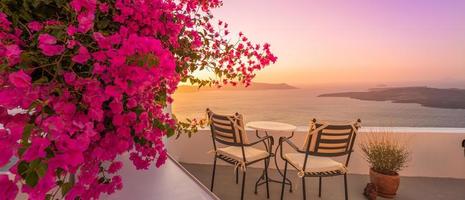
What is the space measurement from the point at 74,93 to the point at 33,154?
0.52ft

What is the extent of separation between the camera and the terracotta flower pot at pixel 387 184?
2.73m

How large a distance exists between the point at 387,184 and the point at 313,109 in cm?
507

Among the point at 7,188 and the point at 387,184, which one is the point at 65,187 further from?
the point at 387,184

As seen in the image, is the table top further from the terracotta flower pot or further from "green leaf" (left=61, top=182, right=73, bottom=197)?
"green leaf" (left=61, top=182, right=73, bottom=197)

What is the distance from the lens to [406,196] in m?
2.85

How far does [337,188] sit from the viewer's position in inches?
119

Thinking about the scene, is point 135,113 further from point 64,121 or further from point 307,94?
point 307,94

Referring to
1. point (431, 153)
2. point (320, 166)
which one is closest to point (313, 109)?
point (431, 153)

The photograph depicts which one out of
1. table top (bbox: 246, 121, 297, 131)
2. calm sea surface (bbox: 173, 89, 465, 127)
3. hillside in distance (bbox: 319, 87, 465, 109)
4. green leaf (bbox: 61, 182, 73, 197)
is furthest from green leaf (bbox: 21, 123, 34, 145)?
hillside in distance (bbox: 319, 87, 465, 109)

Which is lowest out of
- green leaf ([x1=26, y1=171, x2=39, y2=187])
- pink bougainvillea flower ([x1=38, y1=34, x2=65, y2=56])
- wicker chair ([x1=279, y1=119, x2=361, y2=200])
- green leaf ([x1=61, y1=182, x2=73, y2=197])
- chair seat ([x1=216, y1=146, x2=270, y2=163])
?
chair seat ([x1=216, y1=146, x2=270, y2=163])

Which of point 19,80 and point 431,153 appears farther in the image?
point 431,153

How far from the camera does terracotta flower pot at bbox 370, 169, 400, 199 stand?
273 centimetres

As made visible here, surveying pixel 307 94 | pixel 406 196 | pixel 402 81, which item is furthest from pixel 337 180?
pixel 307 94

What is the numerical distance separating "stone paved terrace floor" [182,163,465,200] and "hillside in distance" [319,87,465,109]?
2401 millimetres
